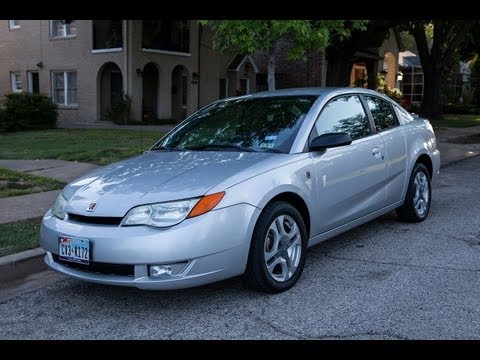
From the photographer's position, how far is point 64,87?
24.8m

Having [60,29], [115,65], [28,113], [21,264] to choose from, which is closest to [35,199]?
[21,264]

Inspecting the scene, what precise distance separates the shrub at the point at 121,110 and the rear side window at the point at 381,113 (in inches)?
656

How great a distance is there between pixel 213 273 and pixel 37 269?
2.05 m

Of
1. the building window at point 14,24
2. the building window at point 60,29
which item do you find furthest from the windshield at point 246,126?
the building window at point 14,24

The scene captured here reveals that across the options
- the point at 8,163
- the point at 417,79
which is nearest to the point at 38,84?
the point at 8,163

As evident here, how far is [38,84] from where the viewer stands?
85.1 feet

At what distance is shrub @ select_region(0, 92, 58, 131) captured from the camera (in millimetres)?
20188

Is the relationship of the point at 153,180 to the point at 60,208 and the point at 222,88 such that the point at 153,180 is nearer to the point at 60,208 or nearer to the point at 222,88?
the point at 60,208

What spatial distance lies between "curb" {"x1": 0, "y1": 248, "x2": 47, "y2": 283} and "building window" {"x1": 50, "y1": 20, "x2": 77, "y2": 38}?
20711 mm

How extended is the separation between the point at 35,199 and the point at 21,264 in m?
2.83

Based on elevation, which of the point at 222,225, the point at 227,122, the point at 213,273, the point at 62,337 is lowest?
the point at 62,337

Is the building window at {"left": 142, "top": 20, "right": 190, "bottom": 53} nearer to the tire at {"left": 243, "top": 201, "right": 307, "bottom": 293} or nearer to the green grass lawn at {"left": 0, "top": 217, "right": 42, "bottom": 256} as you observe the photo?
the green grass lawn at {"left": 0, "top": 217, "right": 42, "bottom": 256}
